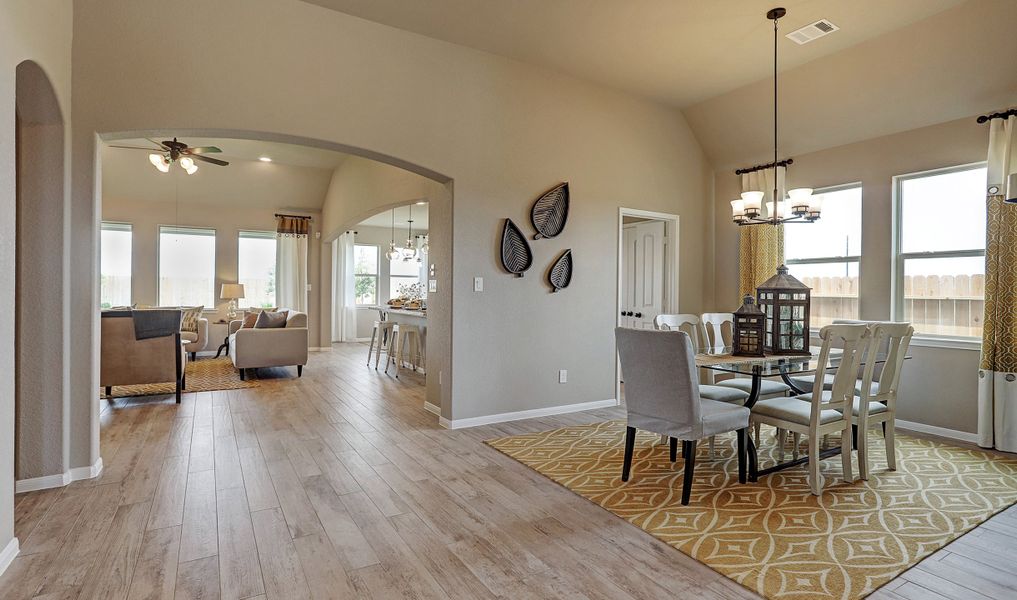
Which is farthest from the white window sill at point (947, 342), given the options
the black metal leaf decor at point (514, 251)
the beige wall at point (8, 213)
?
the beige wall at point (8, 213)

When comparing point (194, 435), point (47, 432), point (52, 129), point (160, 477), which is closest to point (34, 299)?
point (47, 432)

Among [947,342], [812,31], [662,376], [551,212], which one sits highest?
[812,31]

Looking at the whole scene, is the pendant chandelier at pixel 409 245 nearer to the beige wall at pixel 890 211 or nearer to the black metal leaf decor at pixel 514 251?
the black metal leaf decor at pixel 514 251

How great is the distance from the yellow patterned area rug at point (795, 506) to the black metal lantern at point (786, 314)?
823 mm

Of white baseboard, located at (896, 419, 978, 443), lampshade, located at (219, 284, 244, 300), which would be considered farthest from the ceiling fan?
white baseboard, located at (896, 419, 978, 443)

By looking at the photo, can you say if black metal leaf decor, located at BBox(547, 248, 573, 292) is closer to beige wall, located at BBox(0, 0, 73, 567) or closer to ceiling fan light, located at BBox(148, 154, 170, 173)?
beige wall, located at BBox(0, 0, 73, 567)

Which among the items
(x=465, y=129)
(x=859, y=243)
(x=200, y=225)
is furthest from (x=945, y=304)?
(x=200, y=225)

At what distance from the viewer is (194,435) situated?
4129 millimetres

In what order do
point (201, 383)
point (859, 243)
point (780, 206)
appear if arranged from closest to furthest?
point (780, 206) < point (859, 243) < point (201, 383)

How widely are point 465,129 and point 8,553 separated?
12.5ft

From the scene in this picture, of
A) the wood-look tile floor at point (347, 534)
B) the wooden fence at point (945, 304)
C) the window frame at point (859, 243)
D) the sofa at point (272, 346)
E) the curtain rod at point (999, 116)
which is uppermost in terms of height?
the curtain rod at point (999, 116)

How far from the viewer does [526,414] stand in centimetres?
477

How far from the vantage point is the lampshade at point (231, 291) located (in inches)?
355

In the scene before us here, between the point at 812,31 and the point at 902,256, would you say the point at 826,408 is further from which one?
the point at 812,31
